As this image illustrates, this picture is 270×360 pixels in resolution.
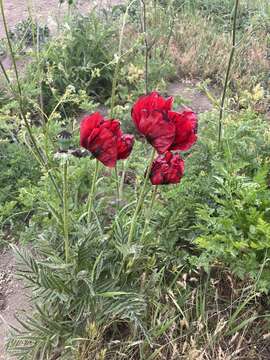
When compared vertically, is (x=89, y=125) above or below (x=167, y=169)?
above

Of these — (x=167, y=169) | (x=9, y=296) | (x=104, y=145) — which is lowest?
(x=9, y=296)

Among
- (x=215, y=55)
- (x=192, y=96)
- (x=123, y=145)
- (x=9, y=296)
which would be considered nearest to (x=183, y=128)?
(x=123, y=145)

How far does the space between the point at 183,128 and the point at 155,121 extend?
100 mm

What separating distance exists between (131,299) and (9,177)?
1245 millimetres

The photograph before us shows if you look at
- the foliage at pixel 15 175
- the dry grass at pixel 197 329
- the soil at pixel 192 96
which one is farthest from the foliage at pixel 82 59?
the dry grass at pixel 197 329

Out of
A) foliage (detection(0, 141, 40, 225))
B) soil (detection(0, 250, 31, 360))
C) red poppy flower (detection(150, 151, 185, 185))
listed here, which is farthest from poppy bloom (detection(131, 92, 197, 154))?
foliage (detection(0, 141, 40, 225))

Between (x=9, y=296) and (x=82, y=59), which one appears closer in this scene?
(x=9, y=296)

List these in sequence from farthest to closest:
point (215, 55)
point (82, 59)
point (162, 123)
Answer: point (215, 55), point (82, 59), point (162, 123)

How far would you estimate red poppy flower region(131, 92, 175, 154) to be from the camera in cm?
135

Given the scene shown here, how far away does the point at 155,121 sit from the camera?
1.35m

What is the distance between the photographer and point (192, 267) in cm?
205

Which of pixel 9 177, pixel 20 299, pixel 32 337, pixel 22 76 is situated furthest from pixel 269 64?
pixel 32 337

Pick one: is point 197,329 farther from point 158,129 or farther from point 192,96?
point 192,96

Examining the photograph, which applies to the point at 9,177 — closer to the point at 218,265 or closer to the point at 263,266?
the point at 218,265
